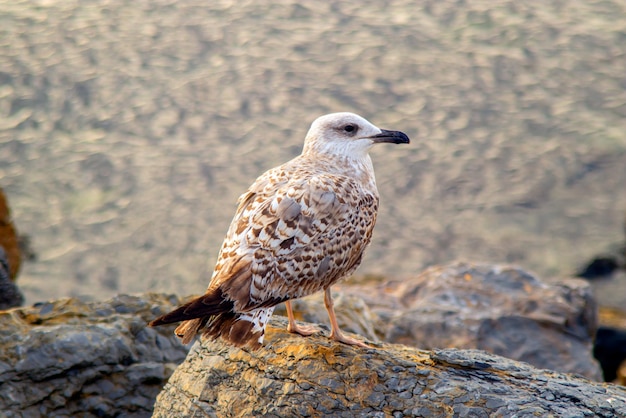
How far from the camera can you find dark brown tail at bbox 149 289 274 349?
17.6 feet

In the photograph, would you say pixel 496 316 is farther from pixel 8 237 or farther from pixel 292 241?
pixel 8 237

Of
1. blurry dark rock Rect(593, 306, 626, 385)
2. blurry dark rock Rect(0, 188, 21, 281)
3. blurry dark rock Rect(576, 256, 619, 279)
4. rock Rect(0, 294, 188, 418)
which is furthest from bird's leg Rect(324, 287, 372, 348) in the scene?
blurry dark rock Rect(576, 256, 619, 279)

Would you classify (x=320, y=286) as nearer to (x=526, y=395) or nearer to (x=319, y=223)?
(x=319, y=223)

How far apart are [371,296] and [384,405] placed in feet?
18.0

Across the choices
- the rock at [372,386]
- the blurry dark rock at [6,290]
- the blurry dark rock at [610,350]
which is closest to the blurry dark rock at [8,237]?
the blurry dark rock at [6,290]

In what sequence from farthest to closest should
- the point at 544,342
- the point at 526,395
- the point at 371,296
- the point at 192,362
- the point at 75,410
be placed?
the point at 371,296
the point at 544,342
the point at 75,410
the point at 192,362
the point at 526,395

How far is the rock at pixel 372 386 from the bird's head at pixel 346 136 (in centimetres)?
155

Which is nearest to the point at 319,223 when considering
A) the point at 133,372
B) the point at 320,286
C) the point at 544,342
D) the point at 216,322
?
the point at 320,286

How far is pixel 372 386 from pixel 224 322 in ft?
3.69

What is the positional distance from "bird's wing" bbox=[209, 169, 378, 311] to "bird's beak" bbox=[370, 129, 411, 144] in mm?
812

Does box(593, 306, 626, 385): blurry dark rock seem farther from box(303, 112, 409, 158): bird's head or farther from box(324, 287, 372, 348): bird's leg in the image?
box(324, 287, 372, 348): bird's leg

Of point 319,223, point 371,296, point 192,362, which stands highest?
point 319,223

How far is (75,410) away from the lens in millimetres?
7250

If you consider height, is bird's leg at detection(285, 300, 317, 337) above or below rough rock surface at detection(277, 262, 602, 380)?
above
